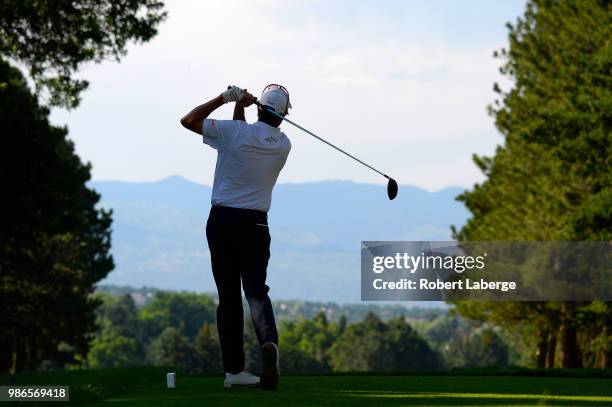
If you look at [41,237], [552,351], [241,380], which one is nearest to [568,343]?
[552,351]

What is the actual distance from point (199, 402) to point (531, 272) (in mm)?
38423

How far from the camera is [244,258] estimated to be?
10406 mm

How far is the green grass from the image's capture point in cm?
891

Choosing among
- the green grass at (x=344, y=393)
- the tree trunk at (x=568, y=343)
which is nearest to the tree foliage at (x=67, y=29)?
the green grass at (x=344, y=393)

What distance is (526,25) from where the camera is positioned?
5231 centimetres

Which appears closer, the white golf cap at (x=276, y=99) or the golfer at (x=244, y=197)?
the golfer at (x=244, y=197)

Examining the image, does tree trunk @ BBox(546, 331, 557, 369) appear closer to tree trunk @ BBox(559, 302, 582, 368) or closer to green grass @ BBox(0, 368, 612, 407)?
tree trunk @ BBox(559, 302, 582, 368)

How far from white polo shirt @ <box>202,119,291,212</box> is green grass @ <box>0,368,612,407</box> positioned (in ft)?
5.06

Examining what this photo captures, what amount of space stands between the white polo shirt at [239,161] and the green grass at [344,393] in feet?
→ 5.06

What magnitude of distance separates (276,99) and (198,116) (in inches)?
26.0

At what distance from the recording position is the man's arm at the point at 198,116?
1036 centimetres

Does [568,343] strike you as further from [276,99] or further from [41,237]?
[276,99]

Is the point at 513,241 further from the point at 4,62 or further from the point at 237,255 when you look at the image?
the point at 237,255

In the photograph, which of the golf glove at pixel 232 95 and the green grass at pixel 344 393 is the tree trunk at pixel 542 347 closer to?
the green grass at pixel 344 393
